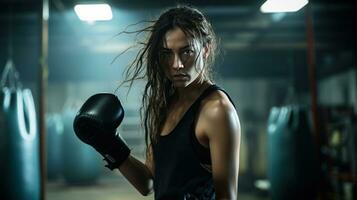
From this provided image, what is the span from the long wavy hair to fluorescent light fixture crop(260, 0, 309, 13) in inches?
127

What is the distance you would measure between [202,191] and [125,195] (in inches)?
237

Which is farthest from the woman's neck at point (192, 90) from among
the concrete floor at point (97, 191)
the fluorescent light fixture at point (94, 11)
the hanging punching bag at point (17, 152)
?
the concrete floor at point (97, 191)

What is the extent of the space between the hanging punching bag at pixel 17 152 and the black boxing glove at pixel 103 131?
211cm

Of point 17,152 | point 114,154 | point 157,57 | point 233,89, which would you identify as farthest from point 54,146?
→ point 157,57

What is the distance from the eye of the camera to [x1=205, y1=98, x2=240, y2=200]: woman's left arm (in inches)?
52.4

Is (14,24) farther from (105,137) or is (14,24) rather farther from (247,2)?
(105,137)

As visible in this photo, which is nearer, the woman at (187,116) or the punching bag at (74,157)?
the woman at (187,116)

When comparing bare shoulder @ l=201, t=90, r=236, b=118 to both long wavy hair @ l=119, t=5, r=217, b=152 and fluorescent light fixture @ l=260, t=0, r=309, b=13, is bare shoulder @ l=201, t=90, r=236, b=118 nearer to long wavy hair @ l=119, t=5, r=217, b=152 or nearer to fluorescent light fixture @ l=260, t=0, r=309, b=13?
long wavy hair @ l=119, t=5, r=217, b=152

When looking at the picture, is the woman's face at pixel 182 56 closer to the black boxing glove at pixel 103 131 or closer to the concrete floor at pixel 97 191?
the black boxing glove at pixel 103 131

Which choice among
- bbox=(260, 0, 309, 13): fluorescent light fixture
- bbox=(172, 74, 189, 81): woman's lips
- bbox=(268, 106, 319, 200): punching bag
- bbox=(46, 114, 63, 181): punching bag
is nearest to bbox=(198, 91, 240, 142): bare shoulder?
bbox=(172, 74, 189, 81): woman's lips

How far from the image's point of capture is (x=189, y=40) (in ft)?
4.85

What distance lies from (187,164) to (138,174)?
1.30 ft

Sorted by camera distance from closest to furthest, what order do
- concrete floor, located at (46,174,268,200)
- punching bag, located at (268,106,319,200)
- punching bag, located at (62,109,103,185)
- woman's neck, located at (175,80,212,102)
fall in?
woman's neck, located at (175,80,212,102)
punching bag, located at (268,106,319,200)
concrete floor, located at (46,174,268,200)
punching bag, located at (62,109,103,185)

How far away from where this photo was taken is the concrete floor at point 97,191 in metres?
7.00
